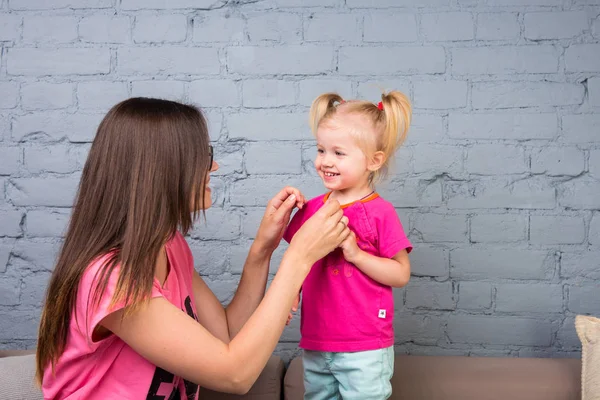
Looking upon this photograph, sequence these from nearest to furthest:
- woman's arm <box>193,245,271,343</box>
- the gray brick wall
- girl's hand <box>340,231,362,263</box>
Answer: girl's hand <box>340,231,362,263</box>
woman's arm <box>193,245,271,343</box>
the gray brick wall

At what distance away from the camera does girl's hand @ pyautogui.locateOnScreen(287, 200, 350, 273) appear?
1453 mm

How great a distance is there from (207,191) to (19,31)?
112 centimetres

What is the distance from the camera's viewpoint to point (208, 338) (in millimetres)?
1332

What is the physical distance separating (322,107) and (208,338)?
687 millimetres

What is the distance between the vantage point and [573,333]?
84.6 inches

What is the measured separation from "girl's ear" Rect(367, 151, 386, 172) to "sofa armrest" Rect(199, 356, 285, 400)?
66cm

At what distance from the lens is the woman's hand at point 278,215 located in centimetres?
168

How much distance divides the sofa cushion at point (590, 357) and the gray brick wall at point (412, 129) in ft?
1.20

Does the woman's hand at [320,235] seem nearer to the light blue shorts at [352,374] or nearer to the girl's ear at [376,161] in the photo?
the girl's ear at [376,161]

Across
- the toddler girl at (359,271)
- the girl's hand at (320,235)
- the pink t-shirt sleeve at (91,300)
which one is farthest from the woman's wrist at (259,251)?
the pink t-shirt sleeve at (91,300)

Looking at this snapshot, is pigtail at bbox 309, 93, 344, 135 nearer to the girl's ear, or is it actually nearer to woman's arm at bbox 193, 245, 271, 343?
the girl's ear

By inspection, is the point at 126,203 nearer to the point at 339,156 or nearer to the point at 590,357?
the point at 339,156

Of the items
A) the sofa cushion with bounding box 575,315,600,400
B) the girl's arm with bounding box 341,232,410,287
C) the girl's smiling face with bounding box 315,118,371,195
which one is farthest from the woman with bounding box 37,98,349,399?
the sofa cushion with bounding box 575,315,600,400

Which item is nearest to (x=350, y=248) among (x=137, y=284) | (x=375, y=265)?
(x=375, y=265)
